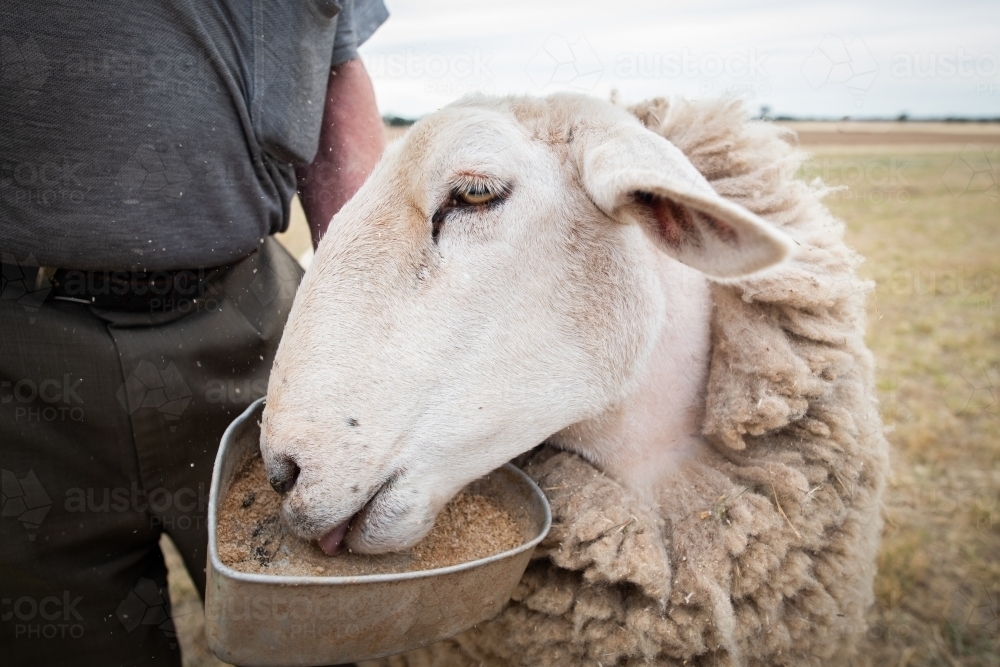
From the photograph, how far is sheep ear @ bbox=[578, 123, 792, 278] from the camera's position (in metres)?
1.07

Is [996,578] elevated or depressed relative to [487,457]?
depressed

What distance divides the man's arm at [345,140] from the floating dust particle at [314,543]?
0.94 m

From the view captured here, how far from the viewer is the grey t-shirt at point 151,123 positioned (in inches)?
54.0

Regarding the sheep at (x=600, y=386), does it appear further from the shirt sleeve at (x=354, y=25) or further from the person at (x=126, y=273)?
the shirt sleeve at (x=354, y=25)

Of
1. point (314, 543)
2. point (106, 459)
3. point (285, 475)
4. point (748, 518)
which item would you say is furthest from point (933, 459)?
point (106, 459)

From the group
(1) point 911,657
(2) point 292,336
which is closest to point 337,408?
(2) point 292,336

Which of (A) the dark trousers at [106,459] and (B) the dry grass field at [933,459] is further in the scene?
(B) the dry grass field at [933,459]

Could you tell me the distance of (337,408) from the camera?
1.21 meters

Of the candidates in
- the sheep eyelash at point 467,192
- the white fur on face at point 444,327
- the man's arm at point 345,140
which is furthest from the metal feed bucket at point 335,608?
the man's arm at point 345,140

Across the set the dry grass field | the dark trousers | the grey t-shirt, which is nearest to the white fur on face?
the grey t-shirt

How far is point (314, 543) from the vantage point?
134 cm

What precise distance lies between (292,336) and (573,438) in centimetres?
71

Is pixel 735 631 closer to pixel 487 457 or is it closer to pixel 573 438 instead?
pixel 573 438

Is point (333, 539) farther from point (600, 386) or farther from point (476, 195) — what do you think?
point (476, 195)
